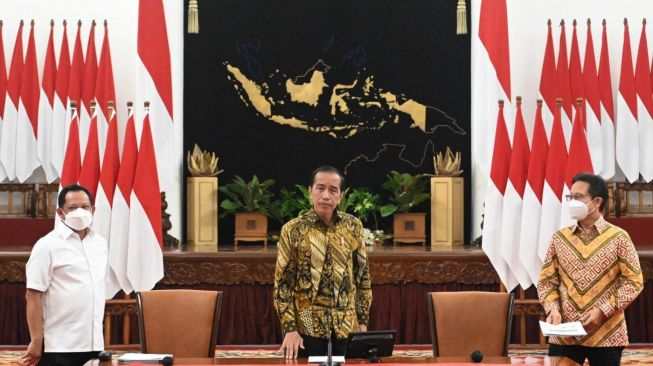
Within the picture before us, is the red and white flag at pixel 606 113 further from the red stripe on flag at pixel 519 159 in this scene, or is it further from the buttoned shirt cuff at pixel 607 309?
the buttoned shirt cuff at pixel 607 309

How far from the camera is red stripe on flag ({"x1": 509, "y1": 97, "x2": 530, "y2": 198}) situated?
300 inches

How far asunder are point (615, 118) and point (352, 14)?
2.90 m

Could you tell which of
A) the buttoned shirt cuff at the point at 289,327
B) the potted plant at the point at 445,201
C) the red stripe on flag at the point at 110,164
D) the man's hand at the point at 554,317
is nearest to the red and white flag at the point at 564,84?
the potted plant at the point at 445,201

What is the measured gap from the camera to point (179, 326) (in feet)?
15.0

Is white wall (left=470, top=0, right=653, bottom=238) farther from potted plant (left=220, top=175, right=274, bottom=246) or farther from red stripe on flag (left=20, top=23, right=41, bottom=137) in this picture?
red stripe on flag (left=20, top=23, right=41, bottom=137)

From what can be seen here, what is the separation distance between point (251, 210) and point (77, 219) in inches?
212

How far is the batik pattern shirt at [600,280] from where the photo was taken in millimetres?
3967

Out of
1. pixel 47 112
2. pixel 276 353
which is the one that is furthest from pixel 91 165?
pixel 47 112

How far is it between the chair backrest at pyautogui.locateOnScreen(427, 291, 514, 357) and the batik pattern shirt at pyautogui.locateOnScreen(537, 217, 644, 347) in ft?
1.73

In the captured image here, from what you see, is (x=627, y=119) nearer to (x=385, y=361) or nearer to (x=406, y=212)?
(x=406, y=212)

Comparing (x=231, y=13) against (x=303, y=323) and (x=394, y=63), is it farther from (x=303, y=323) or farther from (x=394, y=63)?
(x=303, y=323)

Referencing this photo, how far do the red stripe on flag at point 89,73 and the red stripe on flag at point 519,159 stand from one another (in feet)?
13.7

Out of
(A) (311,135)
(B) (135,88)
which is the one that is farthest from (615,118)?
(B) (135,88)

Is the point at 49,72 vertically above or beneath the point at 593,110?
above
